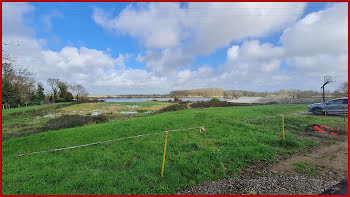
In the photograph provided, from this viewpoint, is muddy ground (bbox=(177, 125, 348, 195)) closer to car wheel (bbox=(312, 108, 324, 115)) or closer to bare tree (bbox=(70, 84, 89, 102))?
car wheel (bbox=(312, 108, 324, 115))

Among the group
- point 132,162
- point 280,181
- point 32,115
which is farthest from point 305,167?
point 32,115

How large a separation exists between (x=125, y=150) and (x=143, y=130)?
2853 mm

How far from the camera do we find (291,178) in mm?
3744

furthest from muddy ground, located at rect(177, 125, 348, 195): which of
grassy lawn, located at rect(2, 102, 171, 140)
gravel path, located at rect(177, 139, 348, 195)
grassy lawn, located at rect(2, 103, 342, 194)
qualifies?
grassy lawn, located at rect(2, 102, 171, 140)

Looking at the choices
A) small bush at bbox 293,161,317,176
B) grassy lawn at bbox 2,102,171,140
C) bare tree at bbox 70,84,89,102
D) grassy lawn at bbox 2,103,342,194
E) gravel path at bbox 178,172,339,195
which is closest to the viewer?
gravel path at bbox 178,172,339,195

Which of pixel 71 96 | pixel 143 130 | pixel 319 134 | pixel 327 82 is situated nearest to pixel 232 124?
pixel 319 134

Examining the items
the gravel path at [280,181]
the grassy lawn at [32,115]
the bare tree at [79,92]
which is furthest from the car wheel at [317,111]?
the bare tree at [79,92]

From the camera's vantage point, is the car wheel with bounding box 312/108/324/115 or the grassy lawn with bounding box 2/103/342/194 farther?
the car wheel with bounding box 312/108/324/115

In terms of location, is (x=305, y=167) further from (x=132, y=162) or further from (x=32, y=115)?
(x=32, y=115)

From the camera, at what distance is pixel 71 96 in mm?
56344

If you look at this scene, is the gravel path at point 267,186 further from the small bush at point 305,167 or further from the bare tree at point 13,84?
the bare tree at point 13,84

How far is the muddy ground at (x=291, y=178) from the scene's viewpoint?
11.0 ft

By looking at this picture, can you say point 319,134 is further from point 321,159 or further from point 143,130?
point 143,130

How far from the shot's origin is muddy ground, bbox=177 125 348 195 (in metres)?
3.35
